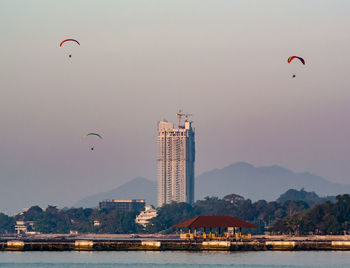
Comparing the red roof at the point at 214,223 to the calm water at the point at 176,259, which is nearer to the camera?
the calm water at the point at 176,259

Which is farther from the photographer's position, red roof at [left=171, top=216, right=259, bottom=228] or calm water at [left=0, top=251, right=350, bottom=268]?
red roof at [left=171, top=216, right=259, bottom=228]

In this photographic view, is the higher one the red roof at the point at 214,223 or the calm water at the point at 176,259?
the red roof at the point at 214,223

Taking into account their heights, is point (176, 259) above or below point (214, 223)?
below

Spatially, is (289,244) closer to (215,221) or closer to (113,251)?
(215,221)

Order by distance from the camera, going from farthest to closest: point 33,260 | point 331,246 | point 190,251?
point 331,246, point 190,251, point 33,260

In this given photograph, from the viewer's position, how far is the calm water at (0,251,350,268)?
10406 centimetres

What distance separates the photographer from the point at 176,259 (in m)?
110

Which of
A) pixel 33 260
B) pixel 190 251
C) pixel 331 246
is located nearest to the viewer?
pixel 33 260

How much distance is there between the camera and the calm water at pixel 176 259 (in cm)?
10406

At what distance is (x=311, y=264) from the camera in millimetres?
105375

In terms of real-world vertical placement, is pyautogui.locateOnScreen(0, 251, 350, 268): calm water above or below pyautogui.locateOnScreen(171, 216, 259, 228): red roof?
below

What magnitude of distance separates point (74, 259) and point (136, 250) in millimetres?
19154

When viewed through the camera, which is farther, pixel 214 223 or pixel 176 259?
pixel 214 223

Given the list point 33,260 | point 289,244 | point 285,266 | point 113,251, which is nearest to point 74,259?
point 33,260
